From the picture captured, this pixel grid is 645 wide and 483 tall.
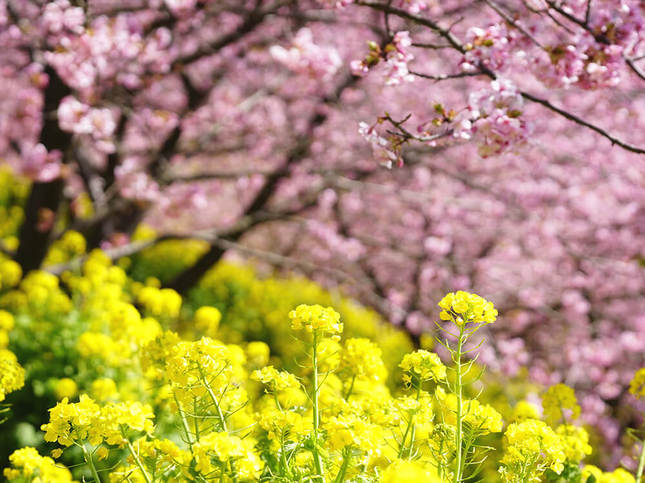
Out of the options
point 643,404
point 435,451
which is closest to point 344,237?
point 643,404

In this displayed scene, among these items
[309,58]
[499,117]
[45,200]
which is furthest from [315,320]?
[45,200]

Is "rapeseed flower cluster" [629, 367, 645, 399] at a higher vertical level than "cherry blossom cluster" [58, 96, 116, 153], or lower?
higher

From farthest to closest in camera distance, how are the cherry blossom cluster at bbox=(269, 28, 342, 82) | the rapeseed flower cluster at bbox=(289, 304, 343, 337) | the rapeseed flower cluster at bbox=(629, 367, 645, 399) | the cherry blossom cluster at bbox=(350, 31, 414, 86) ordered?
the cherry blossom cluster at bbox=(269, 28, 342, 82)
the cherry blossom cluster at bbox=(350, 31, 414, 86)
the rapeseed flower cluster at bbox=(629, 367, 645, 399)
the rapeseed flower cluster at bbox=(289, 304, 343, 337)

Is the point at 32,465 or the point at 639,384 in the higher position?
the point at 32,465

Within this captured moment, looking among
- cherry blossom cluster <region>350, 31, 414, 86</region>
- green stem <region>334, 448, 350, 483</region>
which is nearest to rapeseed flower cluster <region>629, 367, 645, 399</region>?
green stem <region>334, 448, 350, 483</region>

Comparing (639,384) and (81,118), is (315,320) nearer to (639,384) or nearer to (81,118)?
(639,384)

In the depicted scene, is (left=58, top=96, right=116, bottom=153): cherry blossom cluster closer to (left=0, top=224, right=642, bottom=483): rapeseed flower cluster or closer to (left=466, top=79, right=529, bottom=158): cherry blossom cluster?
(left=0, top=224, right=642, bottom=483): rapeseed flower cluster

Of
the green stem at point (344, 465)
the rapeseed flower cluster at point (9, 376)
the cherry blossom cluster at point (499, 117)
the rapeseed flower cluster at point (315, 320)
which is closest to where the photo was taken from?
the green stem at point (344, 465)

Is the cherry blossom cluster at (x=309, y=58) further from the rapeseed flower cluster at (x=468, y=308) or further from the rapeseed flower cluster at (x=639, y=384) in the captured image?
the rapeseed flower cluster at (x=468, y=308)

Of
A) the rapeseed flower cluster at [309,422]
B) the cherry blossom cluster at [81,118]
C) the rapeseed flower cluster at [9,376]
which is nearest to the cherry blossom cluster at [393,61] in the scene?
the rapeseed flower cluster at [309,422]

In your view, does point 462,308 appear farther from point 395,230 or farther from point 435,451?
point 395,230

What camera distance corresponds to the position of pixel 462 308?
5.50 feet

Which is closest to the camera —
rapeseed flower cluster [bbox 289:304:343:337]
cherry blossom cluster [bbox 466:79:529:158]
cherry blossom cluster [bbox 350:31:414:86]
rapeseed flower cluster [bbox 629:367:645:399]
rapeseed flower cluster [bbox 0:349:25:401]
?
rapeseed flower cluster [bbox 289:304:343:337]

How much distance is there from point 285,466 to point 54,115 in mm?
4450
